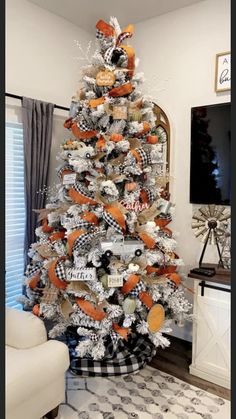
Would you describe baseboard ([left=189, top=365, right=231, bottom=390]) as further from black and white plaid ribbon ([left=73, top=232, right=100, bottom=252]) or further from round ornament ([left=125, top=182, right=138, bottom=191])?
round ornament ([left=125, top=182, right=138, bottom=191])

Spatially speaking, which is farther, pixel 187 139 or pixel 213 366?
pixel 187 139

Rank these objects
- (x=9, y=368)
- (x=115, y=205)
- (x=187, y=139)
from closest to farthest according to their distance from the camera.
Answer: (x=9, y=368) → (x=115, y=205) → (x=187, y=139)

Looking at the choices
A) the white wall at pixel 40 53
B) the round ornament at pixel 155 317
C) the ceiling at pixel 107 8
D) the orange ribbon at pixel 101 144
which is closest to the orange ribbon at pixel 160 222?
the round ornament at pixel 155 317

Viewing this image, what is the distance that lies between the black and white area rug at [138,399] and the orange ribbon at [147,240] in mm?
930

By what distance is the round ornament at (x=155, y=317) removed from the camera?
217 cm

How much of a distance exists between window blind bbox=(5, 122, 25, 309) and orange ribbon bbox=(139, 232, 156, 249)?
1079mm

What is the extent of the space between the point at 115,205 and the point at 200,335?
1.10 m

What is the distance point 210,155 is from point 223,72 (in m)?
0.65

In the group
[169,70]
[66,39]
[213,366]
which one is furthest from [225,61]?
[213,366]

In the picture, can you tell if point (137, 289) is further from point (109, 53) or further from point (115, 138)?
point (109, 53)

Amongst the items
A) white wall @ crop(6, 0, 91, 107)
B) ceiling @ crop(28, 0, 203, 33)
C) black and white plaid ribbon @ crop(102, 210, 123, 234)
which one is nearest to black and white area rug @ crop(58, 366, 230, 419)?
black and white plaid ribbon @ crop(102, 210, 123, 234)

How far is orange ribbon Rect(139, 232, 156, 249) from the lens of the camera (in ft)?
6.99

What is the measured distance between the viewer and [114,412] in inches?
74.7

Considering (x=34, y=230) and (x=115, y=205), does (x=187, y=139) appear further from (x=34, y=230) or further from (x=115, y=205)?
(x=34, y=230)
